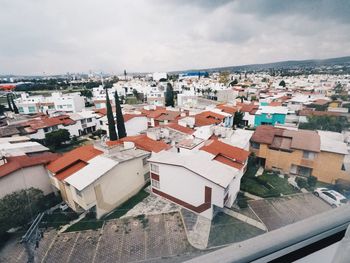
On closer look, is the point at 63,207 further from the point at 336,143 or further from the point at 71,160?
the point at 336,143

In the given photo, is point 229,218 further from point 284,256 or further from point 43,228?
point 284,256

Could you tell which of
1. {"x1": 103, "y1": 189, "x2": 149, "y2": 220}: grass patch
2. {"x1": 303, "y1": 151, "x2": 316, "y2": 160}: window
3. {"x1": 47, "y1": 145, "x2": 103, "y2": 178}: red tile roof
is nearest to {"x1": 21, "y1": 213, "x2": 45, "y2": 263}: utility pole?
{"x1": 103, "y1": 189, "x2": 149, "y2": 220}: grass patch

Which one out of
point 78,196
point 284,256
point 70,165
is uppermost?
point 284,256

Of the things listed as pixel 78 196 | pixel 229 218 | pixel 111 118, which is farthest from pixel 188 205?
pixel 111 118

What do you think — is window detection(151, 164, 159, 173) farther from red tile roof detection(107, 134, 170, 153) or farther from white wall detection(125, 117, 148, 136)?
white wall detection(125, 117, 148, 136)

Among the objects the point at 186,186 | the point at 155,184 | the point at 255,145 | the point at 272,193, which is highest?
the point at 255,145

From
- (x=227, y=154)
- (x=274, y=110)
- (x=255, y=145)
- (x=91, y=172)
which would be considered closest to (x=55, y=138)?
(x=91, y=172)
